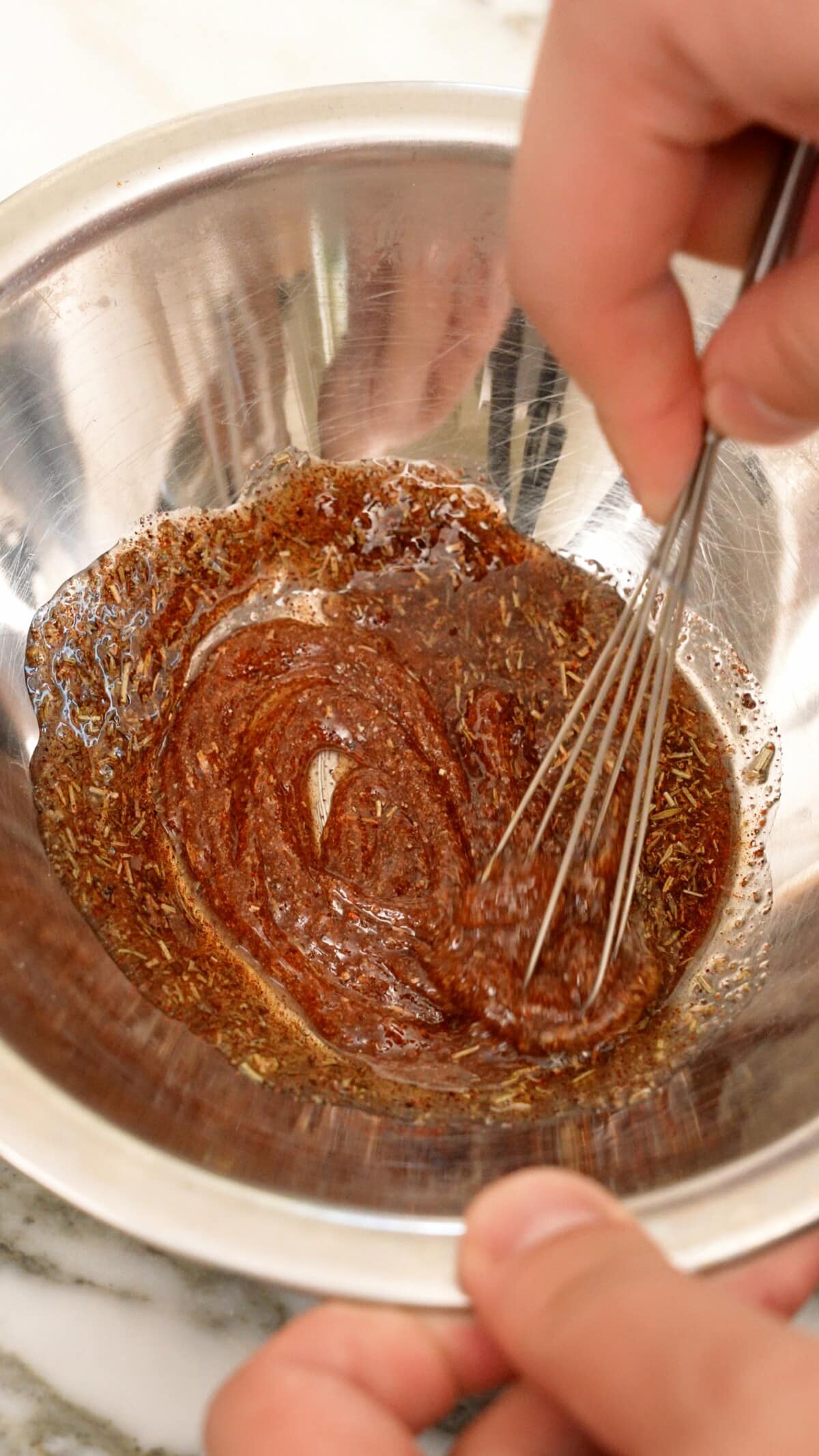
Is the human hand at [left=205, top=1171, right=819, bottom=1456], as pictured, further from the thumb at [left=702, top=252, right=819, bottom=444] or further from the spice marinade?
the thumb at [left=702, top=252, right=819, bottom=444]

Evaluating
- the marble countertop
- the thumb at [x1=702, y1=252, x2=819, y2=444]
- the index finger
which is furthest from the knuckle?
the marble countertop

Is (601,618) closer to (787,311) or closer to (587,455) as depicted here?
(587,455)

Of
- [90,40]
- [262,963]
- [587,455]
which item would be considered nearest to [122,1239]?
[262,963]

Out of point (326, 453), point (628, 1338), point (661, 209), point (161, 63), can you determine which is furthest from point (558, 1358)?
point (161, 63)

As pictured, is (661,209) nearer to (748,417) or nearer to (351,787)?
(748,417)

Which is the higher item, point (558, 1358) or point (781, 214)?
point (781, 214)

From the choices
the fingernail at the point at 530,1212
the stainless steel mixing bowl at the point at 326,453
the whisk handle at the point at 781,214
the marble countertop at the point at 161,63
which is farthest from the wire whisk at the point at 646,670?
the marble countertop at the point at 161,63
